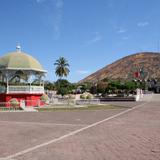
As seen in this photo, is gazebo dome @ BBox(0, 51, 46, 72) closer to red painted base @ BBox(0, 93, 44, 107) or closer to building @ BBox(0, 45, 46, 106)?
building @ BBox(0, 45, 46, 106)

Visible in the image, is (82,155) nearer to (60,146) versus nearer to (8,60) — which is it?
(60,146)

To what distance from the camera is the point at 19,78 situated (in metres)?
39.7

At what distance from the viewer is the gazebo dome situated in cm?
3872

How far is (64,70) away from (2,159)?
91.2m

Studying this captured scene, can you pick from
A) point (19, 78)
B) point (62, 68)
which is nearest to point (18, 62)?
point (19, 78)

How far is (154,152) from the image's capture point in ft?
31.1

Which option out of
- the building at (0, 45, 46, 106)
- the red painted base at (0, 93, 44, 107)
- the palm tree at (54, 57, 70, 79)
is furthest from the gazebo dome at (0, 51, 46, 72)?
the palm tree at (54, 57, 70, 79)

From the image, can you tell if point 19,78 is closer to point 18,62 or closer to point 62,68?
point 18,62

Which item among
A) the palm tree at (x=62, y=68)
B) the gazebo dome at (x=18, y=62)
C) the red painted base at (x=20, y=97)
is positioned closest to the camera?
the red painted base at (x=20, y=97)

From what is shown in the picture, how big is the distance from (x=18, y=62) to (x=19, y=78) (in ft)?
6.37

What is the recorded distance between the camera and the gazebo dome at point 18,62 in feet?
127

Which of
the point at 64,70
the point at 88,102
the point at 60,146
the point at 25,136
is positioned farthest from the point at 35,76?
the point at 64,70

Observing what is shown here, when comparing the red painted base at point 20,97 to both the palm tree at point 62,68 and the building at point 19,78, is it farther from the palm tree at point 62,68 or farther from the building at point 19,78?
the palm tree at point 62,68

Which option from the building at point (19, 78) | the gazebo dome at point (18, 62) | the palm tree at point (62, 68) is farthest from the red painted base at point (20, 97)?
the palm tree at point (62, 68)
